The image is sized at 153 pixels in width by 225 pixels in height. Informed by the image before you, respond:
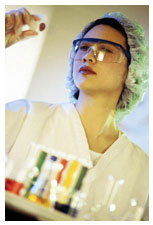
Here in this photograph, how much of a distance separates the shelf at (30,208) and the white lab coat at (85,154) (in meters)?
0.11

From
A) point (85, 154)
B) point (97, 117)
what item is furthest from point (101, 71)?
point (85, 154)

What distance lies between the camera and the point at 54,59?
3.00ft

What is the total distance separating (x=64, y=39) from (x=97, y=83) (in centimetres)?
25

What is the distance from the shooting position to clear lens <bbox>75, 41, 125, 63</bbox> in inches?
34.5

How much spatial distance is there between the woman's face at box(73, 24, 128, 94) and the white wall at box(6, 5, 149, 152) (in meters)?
0.07

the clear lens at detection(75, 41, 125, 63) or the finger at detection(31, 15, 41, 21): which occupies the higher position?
the finger at detection(31, 15, 41, 21)

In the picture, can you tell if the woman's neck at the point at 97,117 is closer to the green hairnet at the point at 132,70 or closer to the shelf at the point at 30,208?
the green hairnet at the point at 132,70

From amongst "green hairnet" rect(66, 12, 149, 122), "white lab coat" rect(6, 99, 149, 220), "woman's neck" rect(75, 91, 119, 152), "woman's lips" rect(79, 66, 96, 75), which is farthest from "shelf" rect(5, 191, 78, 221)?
"woman's lips" rect(79, 66, 96, 75)

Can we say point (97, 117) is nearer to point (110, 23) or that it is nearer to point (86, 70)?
point (86, 70)

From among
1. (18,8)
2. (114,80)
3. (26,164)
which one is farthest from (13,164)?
(18,8)

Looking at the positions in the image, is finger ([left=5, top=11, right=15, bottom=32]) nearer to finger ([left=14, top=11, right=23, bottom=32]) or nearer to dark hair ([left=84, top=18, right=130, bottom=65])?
finger ([left=14, top=11, right=23, bottom=32])

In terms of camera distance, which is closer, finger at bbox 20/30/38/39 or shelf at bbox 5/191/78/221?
shelf at bbox 5/191/78/221
